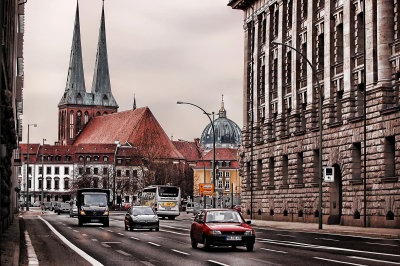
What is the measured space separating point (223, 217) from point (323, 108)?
2581 cm

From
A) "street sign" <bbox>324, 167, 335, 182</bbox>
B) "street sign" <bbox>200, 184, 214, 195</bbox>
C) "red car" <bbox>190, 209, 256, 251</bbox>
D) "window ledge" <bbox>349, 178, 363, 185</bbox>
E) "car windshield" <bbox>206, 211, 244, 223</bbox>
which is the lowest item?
"red car" <bbox>190, 209, 256, 251</bbox>

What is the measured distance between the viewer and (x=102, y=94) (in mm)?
180875

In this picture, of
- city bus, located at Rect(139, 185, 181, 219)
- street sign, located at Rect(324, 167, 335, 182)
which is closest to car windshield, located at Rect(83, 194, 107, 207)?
street sign, located at Rect(324, 167, 335, 182)

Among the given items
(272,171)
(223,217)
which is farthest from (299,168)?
(223,217)

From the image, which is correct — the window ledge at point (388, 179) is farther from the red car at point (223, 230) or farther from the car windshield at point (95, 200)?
the car windshield at point (95, 200)

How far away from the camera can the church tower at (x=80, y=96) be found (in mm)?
169125

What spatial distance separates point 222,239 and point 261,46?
4228 cm

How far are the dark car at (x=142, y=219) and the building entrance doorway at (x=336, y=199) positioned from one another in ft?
40.4

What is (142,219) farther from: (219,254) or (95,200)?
(219,254)

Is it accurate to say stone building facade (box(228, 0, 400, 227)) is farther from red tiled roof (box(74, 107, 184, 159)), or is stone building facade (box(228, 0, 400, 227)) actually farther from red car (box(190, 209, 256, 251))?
red tiled roof (box(74, 107, 184, 159))

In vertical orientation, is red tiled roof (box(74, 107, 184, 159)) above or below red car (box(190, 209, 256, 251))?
above

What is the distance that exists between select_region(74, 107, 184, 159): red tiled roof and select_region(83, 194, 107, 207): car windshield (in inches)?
4213

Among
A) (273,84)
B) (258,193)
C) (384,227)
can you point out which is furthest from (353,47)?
(258,193)

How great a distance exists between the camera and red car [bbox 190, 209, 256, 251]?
76.5ft
